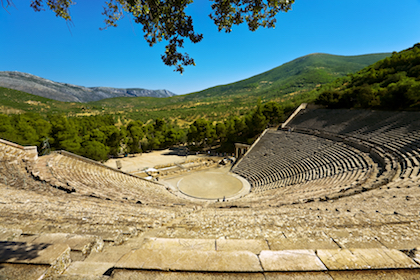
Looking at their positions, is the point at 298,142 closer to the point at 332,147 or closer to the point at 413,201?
the point at 332,147

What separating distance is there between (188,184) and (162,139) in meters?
20.3

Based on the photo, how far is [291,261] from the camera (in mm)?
2242

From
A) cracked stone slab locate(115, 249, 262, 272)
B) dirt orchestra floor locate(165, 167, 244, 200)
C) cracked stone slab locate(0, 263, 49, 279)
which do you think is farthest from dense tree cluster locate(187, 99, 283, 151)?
cracked stone slab locate(0, 263, 49, 279)

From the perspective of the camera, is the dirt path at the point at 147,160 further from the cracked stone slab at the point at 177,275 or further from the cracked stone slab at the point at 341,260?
the cracked stone slab at the point at 341,260

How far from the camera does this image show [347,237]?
140 inches

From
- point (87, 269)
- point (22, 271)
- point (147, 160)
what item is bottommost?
point (147, 160)

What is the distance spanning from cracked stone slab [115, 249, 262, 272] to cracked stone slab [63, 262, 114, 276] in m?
0.29

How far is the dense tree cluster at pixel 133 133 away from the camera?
22594 millimetres

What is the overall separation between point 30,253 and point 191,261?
211 centimetres

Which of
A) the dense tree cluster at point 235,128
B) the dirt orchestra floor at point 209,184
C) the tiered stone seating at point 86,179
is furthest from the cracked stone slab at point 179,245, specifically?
the dense tree cluster at point 235,128

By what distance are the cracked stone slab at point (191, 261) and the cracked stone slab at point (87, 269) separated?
0.29 meters

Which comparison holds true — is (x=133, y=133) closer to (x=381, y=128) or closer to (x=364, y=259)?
(x=364, y=259)

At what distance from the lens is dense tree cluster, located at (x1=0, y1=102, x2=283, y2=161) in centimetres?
2259

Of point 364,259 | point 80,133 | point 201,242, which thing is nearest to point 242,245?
point 201,242
